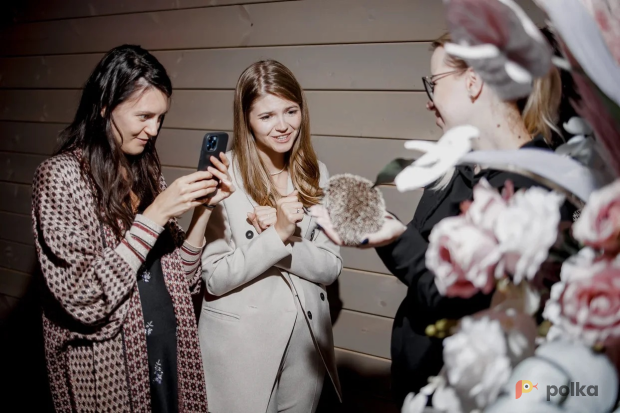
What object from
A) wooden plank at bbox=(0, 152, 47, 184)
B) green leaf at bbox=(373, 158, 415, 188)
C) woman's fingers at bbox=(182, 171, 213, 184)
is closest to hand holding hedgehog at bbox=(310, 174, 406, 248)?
green leaf at bbox=(373, 158, 415, 188)

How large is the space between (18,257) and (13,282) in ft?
0.50

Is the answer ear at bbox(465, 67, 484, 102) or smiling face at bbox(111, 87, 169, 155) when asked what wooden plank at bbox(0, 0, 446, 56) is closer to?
smiling face at bbox(111, 87, 169, 155)

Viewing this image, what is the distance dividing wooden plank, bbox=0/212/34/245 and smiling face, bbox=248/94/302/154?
1.73 m

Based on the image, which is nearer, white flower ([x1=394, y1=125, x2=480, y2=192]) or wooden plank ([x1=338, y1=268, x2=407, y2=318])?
white flower ([x1=394, y1=125, x2=480, y2=192])

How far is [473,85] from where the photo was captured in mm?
785

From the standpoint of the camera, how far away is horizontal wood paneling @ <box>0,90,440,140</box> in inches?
64.2

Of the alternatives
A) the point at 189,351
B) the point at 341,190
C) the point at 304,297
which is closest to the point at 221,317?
the point at 189,351

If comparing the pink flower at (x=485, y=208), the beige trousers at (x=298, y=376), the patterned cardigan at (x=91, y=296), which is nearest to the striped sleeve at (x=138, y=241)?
the patterned cardigan at (x=91, y=296)

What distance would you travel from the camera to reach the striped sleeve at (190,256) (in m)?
1.46

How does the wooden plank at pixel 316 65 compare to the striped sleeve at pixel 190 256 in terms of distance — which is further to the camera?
the wooden plank at pixel 316 65

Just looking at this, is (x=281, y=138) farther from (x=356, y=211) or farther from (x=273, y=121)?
(x=356, y=211)

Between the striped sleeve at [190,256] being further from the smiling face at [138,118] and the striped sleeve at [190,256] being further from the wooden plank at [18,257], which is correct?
the wooden plank at [18,257]

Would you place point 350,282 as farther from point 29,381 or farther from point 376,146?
point 29,381

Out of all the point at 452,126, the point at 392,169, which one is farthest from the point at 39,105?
the point at 392,169
